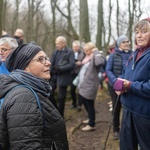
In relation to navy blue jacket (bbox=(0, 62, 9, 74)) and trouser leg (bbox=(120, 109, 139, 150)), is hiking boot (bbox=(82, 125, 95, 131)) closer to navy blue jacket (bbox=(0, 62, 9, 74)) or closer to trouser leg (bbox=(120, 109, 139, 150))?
trouser leg (bbox=(120, 109, 139, 150))

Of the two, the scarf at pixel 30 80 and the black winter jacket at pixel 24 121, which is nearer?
the black winter jacket at pixel 24 121

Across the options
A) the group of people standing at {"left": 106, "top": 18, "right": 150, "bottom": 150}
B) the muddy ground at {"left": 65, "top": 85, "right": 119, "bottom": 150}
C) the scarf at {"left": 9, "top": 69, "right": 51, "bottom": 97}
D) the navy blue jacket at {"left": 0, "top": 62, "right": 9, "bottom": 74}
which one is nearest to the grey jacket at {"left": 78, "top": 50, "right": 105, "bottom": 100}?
the muddy ground at {"left": 65, "top": 85, "right": 119, "bottom": 150}

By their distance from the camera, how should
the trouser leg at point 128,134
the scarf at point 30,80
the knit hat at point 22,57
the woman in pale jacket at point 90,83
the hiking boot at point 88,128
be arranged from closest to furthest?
the scarf at point 30,80, the knit hat at point 22,57, the trouser leg at point 128,134, the woman in pale jacket at point 90,83, the hiking boot at point 88,128

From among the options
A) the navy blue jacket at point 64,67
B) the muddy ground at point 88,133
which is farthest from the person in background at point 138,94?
the navy blue jacket at point 64,67

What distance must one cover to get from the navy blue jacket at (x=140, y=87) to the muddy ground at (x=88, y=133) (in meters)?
1.75

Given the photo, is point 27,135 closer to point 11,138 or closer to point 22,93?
point 11,138

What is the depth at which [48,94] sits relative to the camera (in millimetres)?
2000

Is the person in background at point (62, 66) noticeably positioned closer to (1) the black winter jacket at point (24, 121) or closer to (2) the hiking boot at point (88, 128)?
(2) the hiking boot at point (88, 128)

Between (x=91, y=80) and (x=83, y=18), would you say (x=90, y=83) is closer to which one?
(x=91, y=80)

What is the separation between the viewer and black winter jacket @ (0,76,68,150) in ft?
5.45

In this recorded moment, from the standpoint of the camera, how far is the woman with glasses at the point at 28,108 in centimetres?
167

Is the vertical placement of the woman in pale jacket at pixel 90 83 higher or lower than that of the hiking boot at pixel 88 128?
higher

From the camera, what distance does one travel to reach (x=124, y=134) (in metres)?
3.05

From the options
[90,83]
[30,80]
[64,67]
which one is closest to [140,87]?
[30,80]
